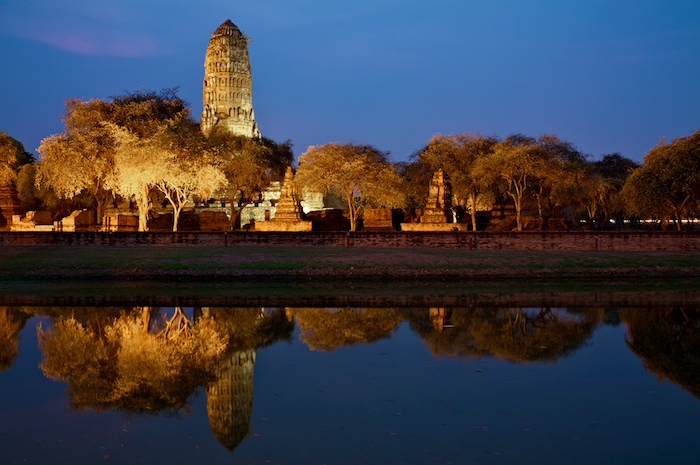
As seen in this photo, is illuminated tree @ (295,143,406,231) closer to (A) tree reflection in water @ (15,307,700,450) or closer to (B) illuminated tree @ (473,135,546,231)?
(B) illuminated tree @ (473,135,546,231)

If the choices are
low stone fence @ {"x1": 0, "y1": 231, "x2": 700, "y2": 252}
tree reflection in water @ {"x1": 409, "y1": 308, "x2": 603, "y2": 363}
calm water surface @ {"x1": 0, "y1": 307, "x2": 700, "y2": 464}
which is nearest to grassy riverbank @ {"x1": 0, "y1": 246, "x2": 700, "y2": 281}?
low stone fence @ {"x1": 0, "y1": 231, "x2": 700, "y2": 252}

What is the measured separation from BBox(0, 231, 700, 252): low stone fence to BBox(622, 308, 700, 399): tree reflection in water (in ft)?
41.1

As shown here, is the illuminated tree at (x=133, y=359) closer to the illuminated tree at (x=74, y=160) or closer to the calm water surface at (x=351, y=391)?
the calm water surface at (x=351, y=391)

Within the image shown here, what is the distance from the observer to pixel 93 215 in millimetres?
49750

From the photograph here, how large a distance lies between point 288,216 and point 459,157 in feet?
44.8

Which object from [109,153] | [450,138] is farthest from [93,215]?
[450,138]

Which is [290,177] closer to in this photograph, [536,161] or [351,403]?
[536,161]

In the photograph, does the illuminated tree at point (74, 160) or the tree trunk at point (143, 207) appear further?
the illuminated tree at point (74, 160)

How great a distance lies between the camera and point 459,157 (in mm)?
49531

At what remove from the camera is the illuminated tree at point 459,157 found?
48.2 meters

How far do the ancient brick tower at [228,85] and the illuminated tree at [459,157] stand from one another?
37.0 meters

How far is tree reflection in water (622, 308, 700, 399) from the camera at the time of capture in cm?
1063

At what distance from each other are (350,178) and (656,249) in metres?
21.9

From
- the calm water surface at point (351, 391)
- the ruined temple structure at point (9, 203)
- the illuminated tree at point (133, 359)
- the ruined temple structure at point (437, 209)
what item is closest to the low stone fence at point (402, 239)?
the ruined temple structure at point (437, 209)
